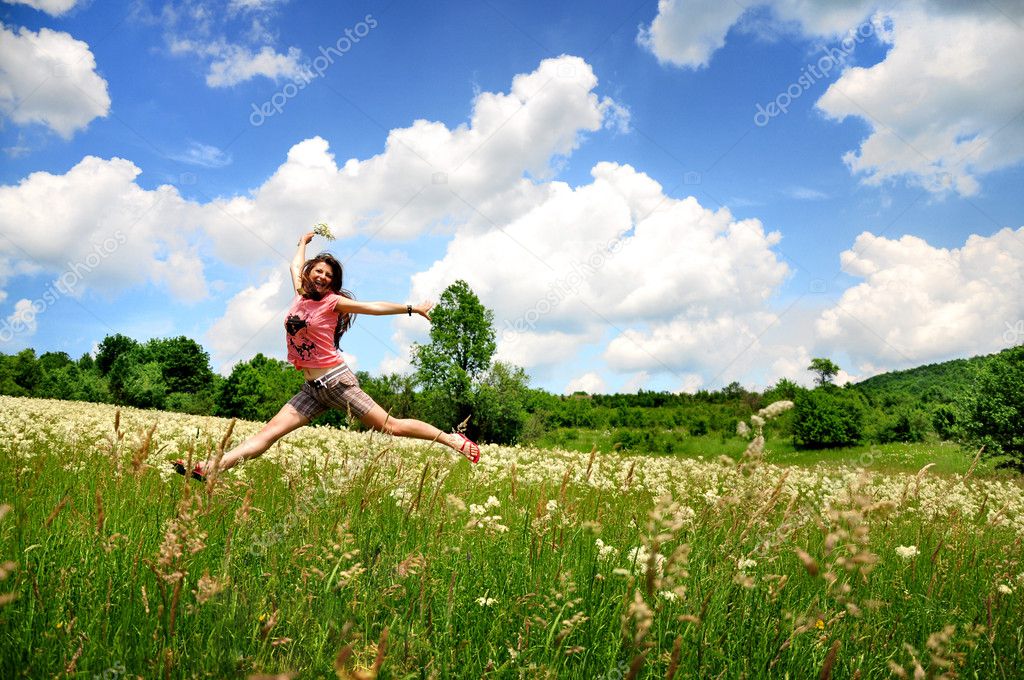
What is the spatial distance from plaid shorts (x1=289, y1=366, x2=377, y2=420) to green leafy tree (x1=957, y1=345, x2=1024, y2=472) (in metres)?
22.1

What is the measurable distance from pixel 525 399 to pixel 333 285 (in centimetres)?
3253

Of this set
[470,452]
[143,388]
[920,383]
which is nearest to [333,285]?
[470,452]

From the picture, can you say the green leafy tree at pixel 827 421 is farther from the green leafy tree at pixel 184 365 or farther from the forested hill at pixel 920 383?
the green leafy tree at pixel 184 365

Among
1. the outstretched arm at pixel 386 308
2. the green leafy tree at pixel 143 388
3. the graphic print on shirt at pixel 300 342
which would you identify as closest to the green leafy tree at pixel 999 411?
the outstretched arm at pixel 386 308

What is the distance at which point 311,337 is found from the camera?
6.08 meters

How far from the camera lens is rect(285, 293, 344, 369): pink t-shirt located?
19.9 ft

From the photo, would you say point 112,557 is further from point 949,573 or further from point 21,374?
point 21,374

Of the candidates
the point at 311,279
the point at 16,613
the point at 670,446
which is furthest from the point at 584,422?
the point at 16,613

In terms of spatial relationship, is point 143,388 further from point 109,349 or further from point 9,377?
point 109,349

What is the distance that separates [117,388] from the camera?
50.0 m

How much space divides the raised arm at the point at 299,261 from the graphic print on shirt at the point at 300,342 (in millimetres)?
629

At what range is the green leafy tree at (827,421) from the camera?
33250 mm

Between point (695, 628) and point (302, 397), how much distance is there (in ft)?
16.0

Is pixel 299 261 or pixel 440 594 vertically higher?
pixel 299 261
